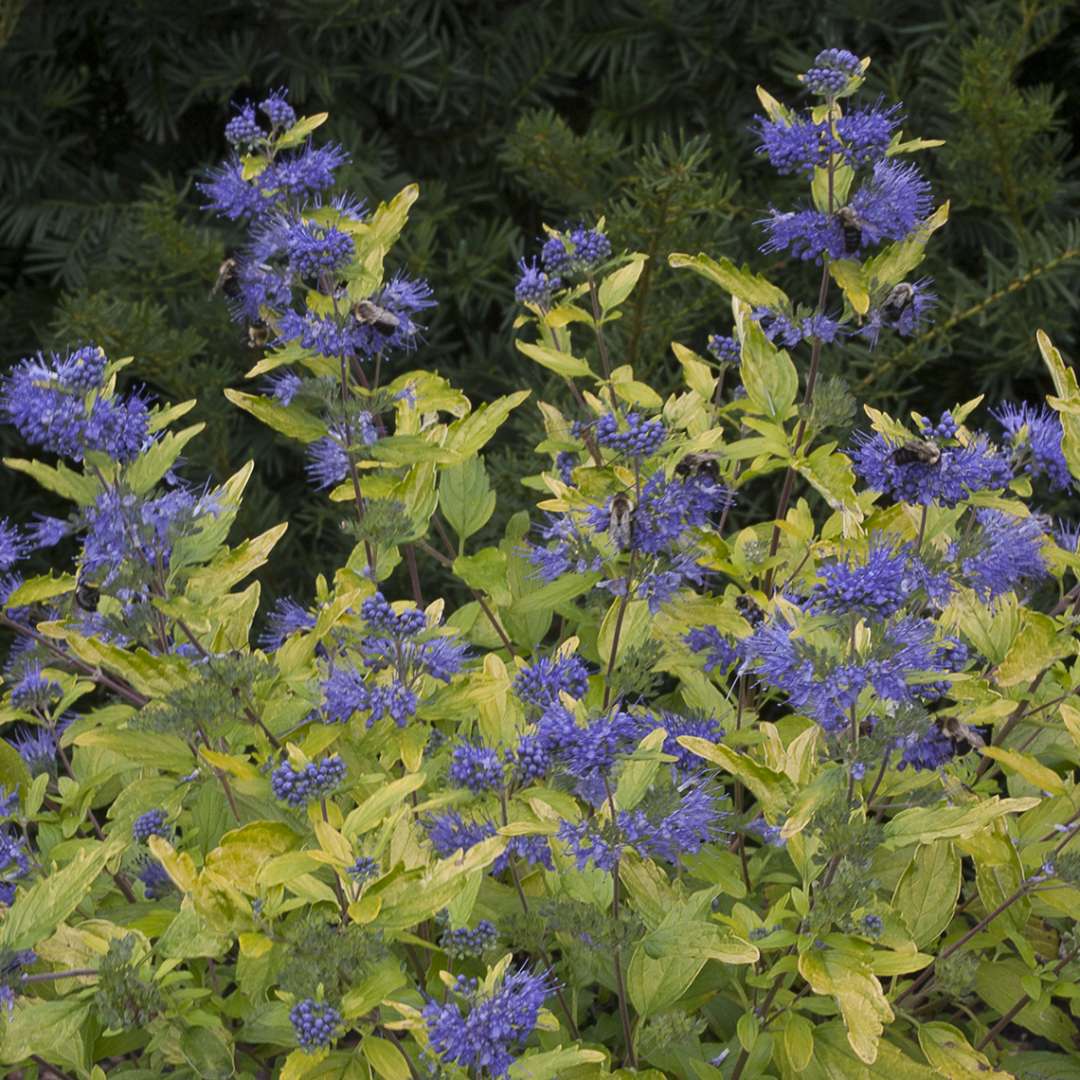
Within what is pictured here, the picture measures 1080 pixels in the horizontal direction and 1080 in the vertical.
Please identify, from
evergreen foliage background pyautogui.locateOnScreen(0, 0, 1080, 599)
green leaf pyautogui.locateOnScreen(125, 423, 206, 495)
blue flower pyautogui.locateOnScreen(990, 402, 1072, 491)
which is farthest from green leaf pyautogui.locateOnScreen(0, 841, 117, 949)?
evergreen foliage background pyautogui.locateOnScreen(0, 0, 1080, 599)

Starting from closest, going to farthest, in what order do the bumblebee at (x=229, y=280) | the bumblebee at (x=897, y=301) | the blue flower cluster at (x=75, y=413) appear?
the blue flower cluster at (x=75, y=413) < the bumblebee at (x=897, y=301) < the bumblebee at (x=229, y=280)

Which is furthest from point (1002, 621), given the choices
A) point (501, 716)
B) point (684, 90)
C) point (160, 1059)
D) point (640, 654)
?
point (684, 90)

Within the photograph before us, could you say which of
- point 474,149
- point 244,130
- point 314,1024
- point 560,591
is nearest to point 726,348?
point 560,591

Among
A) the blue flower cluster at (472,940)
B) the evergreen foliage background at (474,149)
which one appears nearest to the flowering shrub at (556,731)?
the blue flower cluster at (472,940)

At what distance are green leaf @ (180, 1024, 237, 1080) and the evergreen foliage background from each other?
1948 millimetres

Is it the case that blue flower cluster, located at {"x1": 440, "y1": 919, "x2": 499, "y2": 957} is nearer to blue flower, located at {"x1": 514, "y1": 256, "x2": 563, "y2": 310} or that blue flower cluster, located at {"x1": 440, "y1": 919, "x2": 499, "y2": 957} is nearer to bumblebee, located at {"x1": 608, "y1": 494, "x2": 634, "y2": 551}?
bumblebee, located at {"x1": 608, "y1": 494, "x2": 634, "y2": 551}

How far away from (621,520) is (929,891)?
641 millimetres

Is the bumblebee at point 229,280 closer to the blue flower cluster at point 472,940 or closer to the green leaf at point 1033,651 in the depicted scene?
the blue flower cluster at point 472,940

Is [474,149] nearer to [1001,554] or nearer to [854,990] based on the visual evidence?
[1001,554]

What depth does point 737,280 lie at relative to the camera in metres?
2.17

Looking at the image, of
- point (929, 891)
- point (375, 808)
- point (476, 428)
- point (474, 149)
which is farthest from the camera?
point (474, 149)

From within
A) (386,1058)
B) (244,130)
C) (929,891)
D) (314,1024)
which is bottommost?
(929,891)

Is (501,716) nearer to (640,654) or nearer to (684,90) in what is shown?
(640,654)

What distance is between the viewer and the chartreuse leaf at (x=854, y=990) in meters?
1.59
